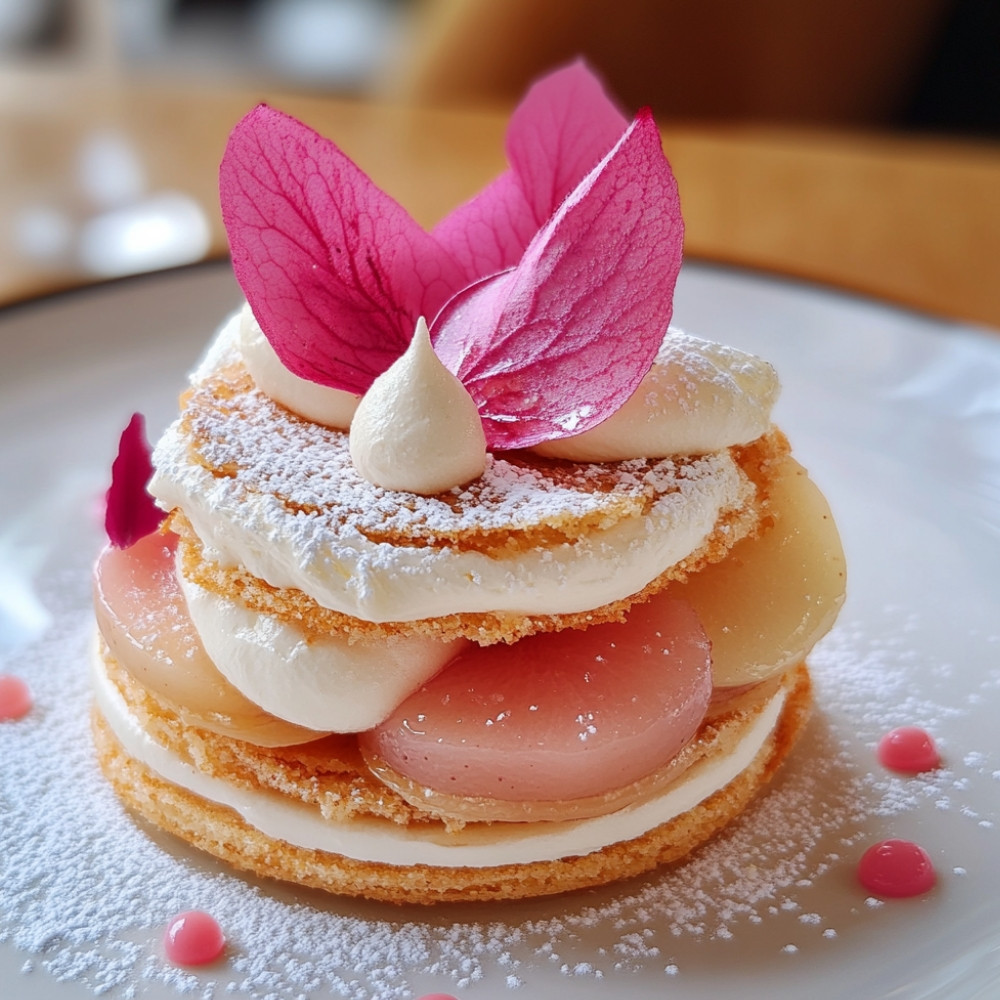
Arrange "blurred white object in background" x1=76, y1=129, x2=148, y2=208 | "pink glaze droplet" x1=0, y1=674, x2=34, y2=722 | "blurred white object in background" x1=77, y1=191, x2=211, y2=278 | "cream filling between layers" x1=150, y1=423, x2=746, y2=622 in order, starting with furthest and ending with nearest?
1. "blurred white object in background" x1=76, y1=129, x2=148, y2=208
2. "blurred white object in background" x1=77, y1=191, x2=211, y2=278
3. "pink glaze droplet" x1=0, y1=674, x2=34, y2=722
4. "cream filling between layers" x1=150, y1=423, x2=746, y2=622

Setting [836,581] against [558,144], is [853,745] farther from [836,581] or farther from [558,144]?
[558,144]

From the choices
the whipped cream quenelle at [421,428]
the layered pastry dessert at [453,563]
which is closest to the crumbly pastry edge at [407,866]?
the layered pastry dessert at [453,563]

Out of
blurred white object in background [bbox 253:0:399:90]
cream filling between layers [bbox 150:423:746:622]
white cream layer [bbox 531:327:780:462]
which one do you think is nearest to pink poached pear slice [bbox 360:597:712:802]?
cream filling between layers [bbox 150:423:746:622]

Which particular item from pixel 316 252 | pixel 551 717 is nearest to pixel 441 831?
pixel 551 717

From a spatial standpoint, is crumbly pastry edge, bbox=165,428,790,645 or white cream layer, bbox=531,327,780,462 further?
white cream layer, bbox=531,327,780,462

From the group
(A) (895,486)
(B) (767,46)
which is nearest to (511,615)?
(A) (895,486)

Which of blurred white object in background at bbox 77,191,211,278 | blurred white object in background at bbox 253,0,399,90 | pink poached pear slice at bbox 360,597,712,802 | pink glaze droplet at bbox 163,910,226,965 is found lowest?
blurred white object in background at bbox 253,0,399,90

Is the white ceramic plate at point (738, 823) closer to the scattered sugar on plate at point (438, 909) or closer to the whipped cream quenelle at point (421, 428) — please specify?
the scattered sugar on plate at point (438, 909)

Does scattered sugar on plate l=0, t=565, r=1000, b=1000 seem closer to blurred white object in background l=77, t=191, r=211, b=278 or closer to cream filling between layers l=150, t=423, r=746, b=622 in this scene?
cream filling between layers l=150, t=423, r=746, b=622

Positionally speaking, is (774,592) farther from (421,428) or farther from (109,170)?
(109,170)
